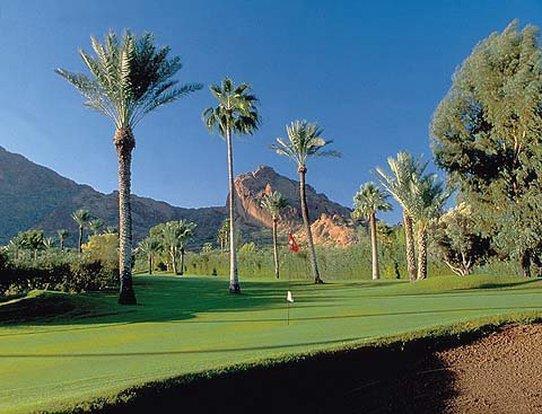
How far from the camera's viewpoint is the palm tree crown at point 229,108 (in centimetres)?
3831

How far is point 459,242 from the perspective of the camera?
48031 millimetres

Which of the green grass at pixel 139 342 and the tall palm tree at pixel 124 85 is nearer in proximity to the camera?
the green grass at pixel 139 342

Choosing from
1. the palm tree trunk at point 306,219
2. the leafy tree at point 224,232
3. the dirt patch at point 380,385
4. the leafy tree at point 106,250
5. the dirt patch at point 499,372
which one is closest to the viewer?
the dirt patch at point 380,385

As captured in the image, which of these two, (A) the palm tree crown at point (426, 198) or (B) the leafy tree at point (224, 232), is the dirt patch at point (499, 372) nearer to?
(A) the palm tree crown at point (426, 198)

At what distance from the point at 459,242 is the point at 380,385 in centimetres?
4262

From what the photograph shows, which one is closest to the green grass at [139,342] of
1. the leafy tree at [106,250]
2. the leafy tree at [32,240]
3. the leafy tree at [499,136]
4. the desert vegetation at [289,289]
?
the desert vegetation at [289,289]

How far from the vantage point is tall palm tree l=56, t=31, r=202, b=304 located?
27.3m

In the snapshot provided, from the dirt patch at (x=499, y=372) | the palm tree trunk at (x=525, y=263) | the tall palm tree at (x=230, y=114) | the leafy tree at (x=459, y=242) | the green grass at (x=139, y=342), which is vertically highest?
the tall palm tree at (x=230, y=114)

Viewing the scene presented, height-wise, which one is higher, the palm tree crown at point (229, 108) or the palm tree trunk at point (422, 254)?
the palm tree crown at point (229, 108)

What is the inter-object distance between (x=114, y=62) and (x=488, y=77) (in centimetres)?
2027

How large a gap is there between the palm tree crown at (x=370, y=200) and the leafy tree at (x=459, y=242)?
6.49 meters

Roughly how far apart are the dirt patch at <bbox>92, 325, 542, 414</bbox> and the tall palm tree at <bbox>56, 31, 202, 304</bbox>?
19986 mm

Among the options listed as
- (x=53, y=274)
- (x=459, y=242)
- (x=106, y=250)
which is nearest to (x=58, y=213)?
(x=106, y=250)

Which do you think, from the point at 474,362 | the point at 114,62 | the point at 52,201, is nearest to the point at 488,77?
the point at 114,62
